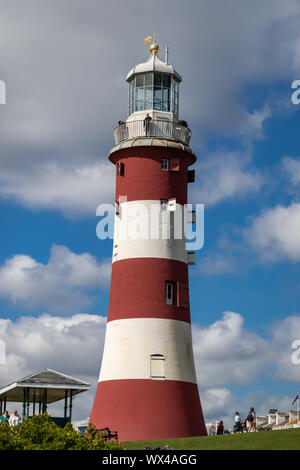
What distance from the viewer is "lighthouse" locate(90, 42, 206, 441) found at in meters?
41.6

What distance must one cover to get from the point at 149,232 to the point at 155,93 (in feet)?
26.9

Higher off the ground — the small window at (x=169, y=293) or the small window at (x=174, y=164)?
the small window at (x=174, y=164)

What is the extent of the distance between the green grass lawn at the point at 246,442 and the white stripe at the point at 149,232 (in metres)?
11.3

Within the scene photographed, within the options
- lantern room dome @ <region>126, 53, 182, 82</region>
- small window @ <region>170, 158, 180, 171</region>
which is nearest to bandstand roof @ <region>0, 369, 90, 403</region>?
small window @ <region>170, 158, 180, 171</region>

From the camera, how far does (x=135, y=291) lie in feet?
140

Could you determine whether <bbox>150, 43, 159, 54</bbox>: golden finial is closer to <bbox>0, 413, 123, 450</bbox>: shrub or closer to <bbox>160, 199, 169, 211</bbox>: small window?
<bbox>160, 199, 169, 211</bbox>: small window

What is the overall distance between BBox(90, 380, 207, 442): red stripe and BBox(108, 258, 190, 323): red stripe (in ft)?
11.1

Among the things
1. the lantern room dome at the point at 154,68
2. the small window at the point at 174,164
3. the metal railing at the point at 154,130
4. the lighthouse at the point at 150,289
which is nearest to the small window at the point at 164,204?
the lighthouse at the point at 150,289

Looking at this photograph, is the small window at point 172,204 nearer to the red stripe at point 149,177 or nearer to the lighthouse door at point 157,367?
the red stripe at point 149,177

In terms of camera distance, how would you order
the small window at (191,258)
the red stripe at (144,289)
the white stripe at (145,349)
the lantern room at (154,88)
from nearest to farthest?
the white stripe at (145,349)
the red stripe at (144,289)
the small window at (191,258)
the lantern room at (154,88)

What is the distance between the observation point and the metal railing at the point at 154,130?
4503 cm

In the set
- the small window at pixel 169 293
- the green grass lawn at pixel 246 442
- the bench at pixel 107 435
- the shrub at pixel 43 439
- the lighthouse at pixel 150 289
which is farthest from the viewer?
the small window at pixel 169 293
